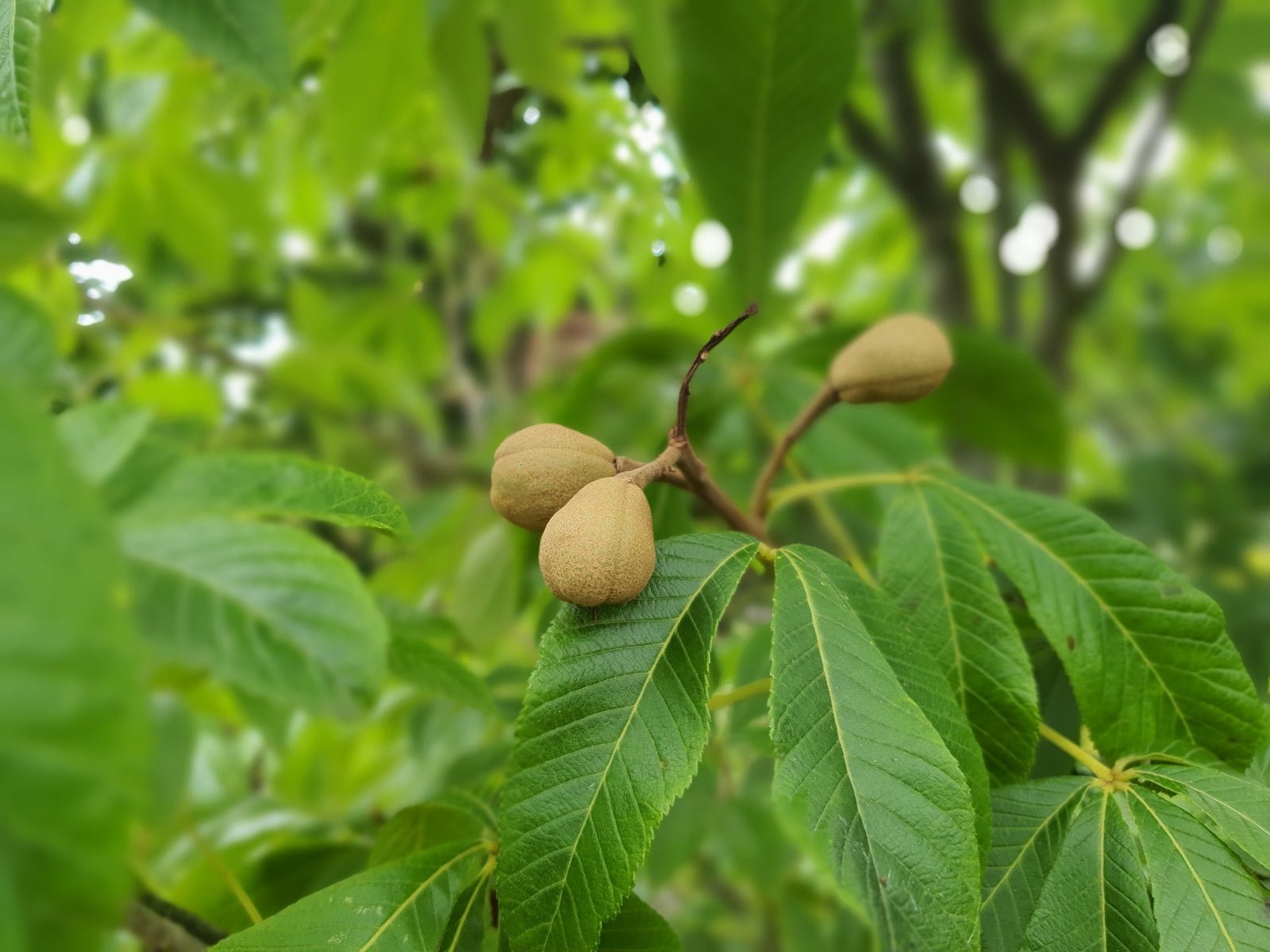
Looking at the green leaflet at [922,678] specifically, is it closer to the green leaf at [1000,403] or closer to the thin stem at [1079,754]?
the thin stem at [1079,754]

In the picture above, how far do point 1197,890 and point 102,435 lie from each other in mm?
748

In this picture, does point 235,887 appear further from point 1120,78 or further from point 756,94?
point 1120,78

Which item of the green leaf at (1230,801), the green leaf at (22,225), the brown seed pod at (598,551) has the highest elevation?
the green leaf at (22,225)

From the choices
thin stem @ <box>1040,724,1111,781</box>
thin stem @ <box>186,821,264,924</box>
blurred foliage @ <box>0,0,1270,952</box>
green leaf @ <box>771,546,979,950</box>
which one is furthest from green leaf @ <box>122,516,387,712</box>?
thin stem @ <box>1040,724,1111,781</box>

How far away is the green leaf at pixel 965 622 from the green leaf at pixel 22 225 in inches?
39.2

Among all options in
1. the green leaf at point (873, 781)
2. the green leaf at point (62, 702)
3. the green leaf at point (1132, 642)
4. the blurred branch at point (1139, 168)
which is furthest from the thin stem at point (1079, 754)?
the blurred branch at point (1139, 168)

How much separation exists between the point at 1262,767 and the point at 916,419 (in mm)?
942

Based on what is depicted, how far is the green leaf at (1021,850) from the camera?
608 millimetres

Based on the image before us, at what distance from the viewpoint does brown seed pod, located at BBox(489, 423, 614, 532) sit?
68 centimetres

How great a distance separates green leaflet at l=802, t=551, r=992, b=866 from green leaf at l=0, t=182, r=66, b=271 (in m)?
0.98

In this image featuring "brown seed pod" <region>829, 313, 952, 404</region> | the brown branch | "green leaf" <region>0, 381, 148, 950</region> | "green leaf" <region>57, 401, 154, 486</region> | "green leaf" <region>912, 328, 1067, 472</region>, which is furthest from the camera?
the brown branch

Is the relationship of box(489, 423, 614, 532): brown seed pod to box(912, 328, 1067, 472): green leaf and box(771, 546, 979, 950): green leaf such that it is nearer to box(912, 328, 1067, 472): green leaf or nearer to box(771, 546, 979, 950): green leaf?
box(771, 546, 979, 950): green leaf

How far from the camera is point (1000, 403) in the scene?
145cm

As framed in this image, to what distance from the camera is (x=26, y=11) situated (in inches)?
25.3
